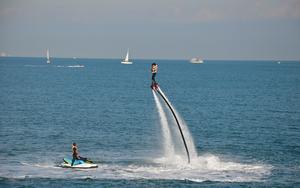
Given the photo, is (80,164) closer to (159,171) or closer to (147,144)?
(159,171)

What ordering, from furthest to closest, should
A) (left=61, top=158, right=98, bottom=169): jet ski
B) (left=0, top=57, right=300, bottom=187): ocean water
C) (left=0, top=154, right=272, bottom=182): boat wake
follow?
(left=61, top=158, right=98, bottom=169): jet ski → (left=0, top=154, right=272, bottom=182): boat wake → (left=0, top=57, right=300, bottom=187): ocean water

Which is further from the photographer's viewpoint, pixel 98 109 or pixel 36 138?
pixel 98 109

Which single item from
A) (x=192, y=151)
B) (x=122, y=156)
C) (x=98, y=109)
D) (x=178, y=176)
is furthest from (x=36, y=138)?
(x=98, y=109)

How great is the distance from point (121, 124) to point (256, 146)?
34.4 metres

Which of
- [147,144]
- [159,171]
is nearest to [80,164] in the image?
[159,171]

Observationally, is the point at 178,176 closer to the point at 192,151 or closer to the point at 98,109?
the point at 192,151

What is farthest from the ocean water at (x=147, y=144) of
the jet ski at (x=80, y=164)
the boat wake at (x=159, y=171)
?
the jet ski at (x=80, y=164)

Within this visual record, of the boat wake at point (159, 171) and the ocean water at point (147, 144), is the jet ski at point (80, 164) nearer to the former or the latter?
the boat wake at point (159, 171)

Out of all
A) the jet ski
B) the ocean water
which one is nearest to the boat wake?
the ocean water

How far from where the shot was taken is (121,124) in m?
123

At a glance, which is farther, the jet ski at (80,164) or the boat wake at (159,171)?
the jet ski at (80,164)

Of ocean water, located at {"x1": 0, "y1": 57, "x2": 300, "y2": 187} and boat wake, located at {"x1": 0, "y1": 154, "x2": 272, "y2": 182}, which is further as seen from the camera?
boat wake, located at {"x1": 0, "y1": 154, "x2": 272, "y2": 182}

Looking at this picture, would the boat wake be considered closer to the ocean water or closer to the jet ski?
the ocean water

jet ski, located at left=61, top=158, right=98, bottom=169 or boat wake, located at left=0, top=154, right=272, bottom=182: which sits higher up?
jet ski, located at left=61, top=158, right=98, bottom=169
